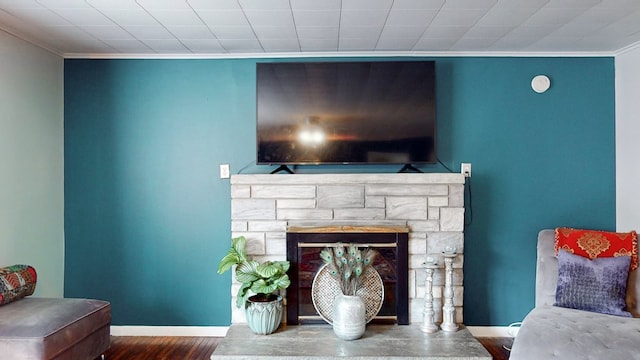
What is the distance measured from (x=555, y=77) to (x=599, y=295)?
1.67m

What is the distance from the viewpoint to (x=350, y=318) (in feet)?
9.43

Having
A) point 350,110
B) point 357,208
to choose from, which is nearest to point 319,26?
point 350,110

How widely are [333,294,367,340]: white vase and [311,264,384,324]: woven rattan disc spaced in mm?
229

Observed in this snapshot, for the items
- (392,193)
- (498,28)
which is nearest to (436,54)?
(498,28)

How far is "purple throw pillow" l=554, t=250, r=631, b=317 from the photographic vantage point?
105 inches

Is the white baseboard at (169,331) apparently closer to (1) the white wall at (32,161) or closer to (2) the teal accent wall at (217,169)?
(2) the teal accent wall at (217,169)

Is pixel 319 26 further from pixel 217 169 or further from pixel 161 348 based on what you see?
pixel 161 348

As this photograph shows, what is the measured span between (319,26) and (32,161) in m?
2.25

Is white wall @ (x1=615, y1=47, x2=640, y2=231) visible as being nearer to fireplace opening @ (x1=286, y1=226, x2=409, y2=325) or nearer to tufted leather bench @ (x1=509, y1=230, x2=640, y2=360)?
tufted leather bench @ (x1=509, y1=230, x2=640, y2=360)

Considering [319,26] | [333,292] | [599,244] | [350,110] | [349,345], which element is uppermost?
[319,26]

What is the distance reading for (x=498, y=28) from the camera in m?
2.86

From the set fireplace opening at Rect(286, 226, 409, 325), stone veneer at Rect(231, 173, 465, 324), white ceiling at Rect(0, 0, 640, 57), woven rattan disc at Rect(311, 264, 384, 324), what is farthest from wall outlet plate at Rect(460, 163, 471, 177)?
woven rattan disc at Rect(311, 264, 384, 324)

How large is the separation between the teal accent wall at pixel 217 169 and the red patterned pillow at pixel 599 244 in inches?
18.8

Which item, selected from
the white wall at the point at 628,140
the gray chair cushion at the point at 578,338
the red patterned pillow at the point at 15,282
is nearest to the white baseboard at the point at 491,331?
the gray chair cushion at the point at 578,338
